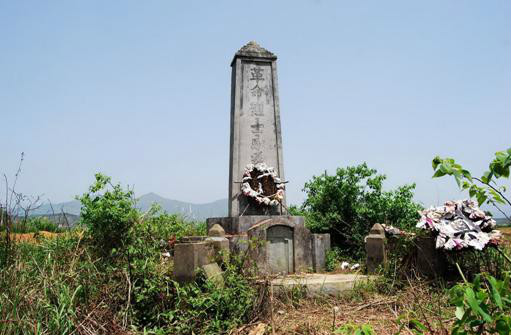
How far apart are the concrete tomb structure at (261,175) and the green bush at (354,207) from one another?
1.73 meters

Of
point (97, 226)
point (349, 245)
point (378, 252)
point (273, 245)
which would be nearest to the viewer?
point (97, 226)

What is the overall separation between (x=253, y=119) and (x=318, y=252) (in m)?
2.90

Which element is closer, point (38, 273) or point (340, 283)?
point (38, 273)

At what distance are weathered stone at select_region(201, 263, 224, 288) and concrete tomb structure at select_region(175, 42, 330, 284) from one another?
2.15 metres

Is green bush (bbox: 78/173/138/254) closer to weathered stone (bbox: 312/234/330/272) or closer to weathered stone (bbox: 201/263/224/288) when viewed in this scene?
weathered stone (bbox: 201/263/224/288)

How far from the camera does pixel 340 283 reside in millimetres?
6074

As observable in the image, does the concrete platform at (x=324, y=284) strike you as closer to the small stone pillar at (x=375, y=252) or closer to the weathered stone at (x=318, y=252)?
the small stone pillar at (x=375, y=252)

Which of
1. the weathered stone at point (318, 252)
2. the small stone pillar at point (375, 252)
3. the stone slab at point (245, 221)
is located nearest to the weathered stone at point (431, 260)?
the small stone pillar at point (375, 252)

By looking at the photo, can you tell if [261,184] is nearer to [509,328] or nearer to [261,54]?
[261,54]

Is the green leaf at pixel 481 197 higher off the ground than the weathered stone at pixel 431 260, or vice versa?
the green leaf at pixel 481 197

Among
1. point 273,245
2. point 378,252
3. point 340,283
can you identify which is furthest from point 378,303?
point 273,245

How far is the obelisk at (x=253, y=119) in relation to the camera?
830 cm

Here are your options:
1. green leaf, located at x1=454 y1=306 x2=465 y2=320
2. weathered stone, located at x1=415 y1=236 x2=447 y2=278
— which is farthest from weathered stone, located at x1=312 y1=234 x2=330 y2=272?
green leaf, located at x1=454 y1=306 x2=465 y2=320

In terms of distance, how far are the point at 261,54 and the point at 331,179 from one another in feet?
11.4
